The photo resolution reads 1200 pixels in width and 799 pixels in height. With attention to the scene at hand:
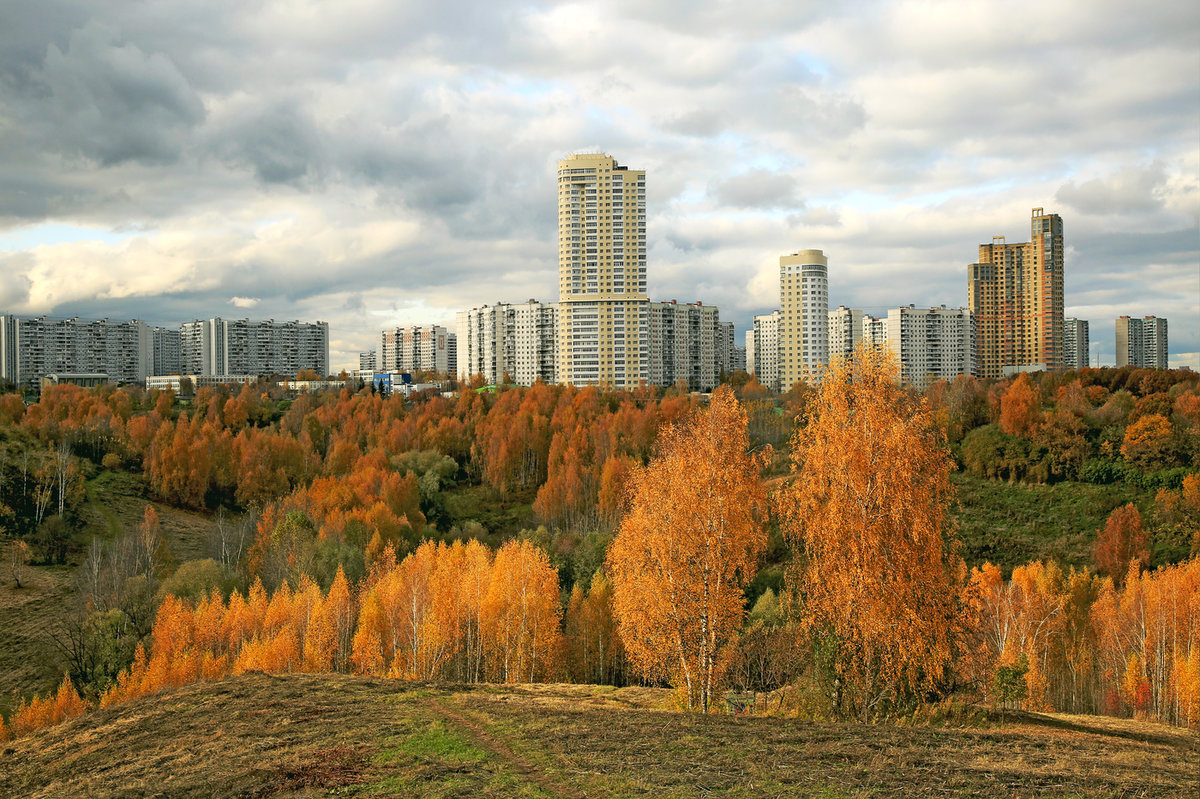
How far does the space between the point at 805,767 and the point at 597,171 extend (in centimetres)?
12066

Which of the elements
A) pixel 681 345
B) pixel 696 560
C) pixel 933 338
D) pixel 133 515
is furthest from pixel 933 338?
pixel 696 560

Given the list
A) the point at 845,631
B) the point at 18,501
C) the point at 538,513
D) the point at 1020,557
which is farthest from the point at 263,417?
the point at 845,631

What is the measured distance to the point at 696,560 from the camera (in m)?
24.2

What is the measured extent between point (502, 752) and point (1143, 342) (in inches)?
8330

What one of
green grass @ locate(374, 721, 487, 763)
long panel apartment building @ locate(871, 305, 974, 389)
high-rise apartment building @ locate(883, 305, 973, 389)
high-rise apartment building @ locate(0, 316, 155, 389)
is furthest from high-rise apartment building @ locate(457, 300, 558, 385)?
green grass @ locate(374, 721, 487, 763)

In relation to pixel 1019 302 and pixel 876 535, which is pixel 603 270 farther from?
pixel 876 535

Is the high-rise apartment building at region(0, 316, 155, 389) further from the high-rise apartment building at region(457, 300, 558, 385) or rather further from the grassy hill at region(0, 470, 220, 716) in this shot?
the grassy hill at region(0, 470, 220, 716)

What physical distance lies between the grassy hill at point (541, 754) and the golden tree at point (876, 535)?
2.08m

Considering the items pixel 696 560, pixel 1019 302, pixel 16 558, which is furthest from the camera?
pixel 1019 302

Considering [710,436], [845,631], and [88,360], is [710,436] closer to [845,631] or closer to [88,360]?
[845,631]

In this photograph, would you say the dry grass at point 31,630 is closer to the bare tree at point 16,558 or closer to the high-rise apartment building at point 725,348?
the bare tree at point 16,558

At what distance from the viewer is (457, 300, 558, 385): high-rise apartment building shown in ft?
462

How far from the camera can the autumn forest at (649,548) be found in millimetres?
20109

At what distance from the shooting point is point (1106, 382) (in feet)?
332
